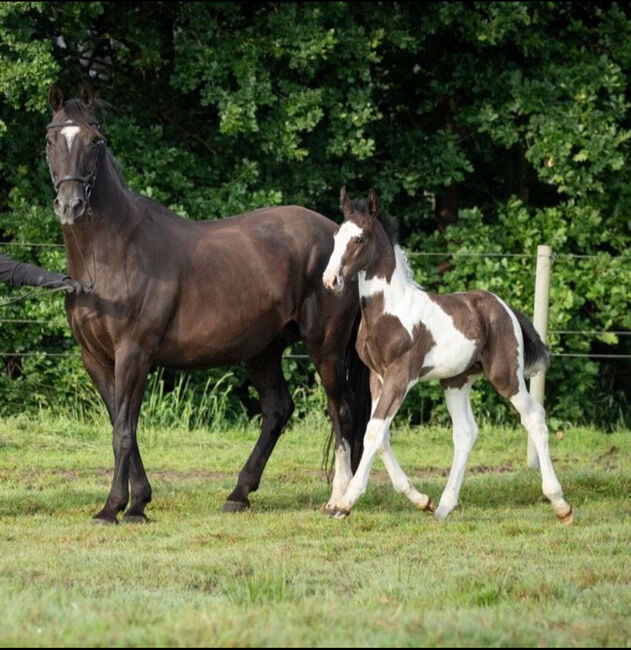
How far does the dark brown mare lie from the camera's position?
322 inches

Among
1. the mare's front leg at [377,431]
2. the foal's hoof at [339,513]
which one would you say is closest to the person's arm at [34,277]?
the mare's front leg at [377,431]

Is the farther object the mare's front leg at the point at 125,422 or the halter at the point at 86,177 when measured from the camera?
the mare's front leg at the point at 125,422

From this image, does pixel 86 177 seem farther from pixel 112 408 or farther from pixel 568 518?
pixel 568 518

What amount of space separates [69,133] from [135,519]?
2299mm

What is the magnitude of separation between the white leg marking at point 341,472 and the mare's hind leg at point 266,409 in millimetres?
486

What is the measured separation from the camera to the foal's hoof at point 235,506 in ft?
28.6

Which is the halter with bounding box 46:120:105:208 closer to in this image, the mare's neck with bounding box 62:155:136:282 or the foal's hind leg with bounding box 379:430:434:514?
the mare's neck with bounding box 62:155:136:282

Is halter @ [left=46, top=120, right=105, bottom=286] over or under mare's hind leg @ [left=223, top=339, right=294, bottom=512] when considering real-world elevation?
over

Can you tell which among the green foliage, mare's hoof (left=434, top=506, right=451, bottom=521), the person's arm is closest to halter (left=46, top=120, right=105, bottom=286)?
the person's arm

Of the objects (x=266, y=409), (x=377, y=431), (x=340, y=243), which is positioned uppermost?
(x=340, y=243)

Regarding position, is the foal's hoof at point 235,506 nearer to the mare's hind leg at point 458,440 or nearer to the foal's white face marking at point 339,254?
the mare's hind leg at point 458,440

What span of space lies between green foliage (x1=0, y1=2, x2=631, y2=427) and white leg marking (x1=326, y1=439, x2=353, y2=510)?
15.2ft

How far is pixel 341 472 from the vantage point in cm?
884

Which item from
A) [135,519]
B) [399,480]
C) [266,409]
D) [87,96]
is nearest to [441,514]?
[399,480]
